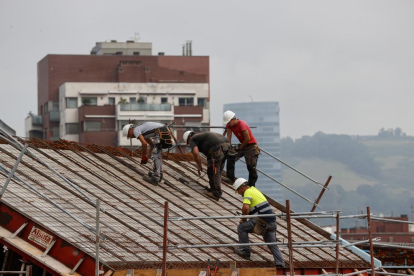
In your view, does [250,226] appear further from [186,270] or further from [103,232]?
[103,232]

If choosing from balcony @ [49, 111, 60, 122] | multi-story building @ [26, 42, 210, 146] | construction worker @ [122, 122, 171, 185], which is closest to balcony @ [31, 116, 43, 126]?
multi-story building @ [26, 42, 210, 146]

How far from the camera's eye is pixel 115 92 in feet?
387

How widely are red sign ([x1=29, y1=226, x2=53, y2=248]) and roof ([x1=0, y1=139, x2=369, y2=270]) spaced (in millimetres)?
167

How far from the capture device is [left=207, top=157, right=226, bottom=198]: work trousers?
24531 millimetres

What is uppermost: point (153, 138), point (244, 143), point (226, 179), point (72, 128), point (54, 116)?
point (54, 116)

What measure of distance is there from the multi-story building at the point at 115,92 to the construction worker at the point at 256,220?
91.6 meters

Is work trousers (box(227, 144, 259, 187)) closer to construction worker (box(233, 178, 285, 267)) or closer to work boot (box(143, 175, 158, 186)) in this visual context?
work boot (box(143, 175, 158, 186))

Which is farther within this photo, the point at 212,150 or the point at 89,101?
the point at 89,101

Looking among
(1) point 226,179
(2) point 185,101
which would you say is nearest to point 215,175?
(1) point 226,179

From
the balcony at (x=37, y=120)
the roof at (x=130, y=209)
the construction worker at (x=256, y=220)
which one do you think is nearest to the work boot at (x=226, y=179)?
the roof at (x=130, y=209)

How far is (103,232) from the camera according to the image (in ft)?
65.8

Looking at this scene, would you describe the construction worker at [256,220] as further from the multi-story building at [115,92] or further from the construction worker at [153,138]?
the multi-story building at [115,92]

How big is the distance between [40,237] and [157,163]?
6612mm

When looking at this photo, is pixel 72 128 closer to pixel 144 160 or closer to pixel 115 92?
pixel 115 92
